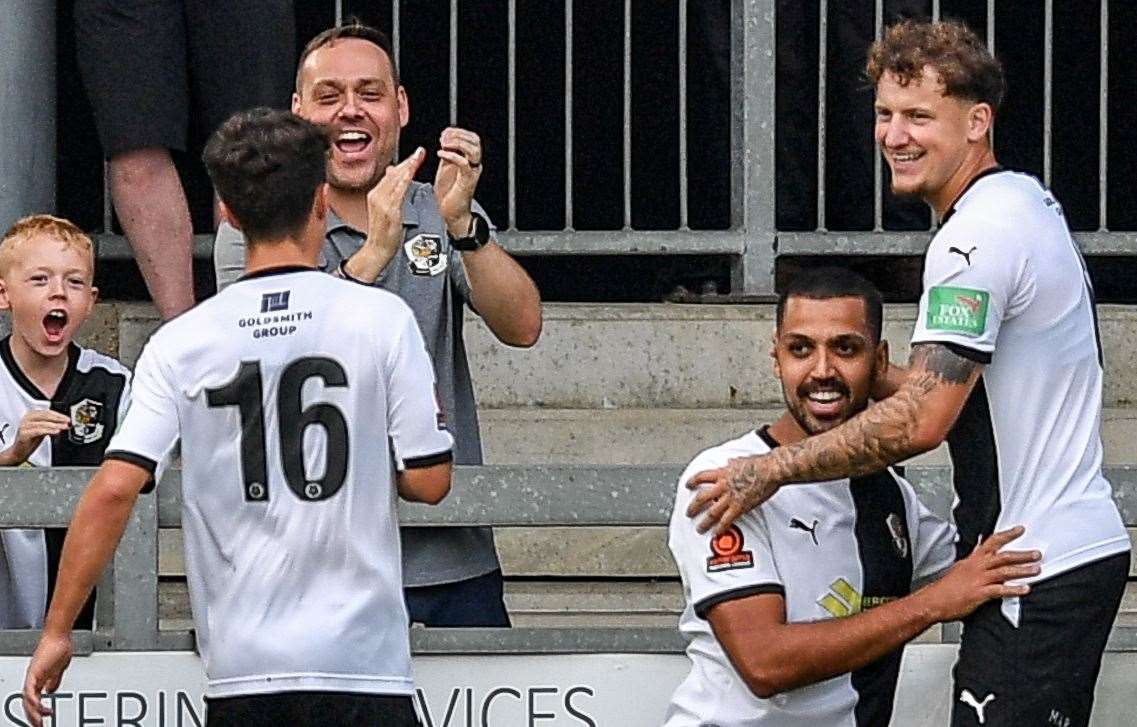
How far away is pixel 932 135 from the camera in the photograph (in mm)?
4227

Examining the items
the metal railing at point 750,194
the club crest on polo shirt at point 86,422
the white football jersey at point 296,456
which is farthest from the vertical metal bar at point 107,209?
the white football jersey at point 296,456

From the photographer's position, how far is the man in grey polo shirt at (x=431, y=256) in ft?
15.6

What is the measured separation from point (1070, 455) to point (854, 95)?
3412mm

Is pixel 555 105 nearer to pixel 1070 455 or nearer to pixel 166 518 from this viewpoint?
pixel 166 518

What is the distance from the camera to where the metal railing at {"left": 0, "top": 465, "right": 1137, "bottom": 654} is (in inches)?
184

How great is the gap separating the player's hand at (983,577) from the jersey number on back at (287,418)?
40.8 inches

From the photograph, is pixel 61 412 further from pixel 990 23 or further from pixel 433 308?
pixel 990 23

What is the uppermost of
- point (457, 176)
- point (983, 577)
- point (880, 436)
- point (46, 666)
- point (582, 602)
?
point (457, 176)

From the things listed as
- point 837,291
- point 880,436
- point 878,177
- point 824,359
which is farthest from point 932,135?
point 878,177

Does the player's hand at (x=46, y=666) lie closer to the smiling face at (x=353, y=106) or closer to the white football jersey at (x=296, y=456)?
the white football jersey at (x=296, y=456)

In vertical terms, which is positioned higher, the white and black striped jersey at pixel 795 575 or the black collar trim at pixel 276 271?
the black collar trim at pixel 276 271

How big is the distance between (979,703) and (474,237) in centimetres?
136

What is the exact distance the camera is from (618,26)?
8125mm

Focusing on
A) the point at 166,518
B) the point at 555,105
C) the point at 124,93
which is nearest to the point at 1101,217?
the point at 555,105
